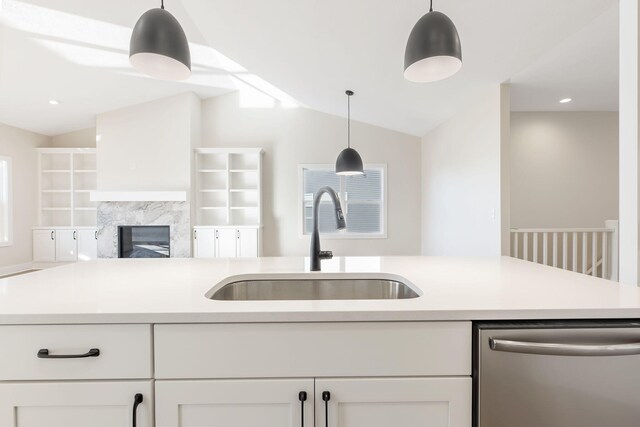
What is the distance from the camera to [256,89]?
18.7 feet

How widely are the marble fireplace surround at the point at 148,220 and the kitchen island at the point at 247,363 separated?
15.9 feet

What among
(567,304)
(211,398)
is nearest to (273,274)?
(211,398)

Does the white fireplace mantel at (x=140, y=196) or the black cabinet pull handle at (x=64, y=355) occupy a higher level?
the white fireplace mantel at (x=140, y=196)

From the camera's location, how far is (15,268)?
18.8 ft

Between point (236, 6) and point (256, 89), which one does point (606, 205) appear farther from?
point (256, 89)

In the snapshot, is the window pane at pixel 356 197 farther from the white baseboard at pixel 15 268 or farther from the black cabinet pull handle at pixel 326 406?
the white baseboard at pixel 15 268

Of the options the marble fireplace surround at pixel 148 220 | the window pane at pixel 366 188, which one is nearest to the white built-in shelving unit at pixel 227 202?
the marble fireplace surround at pixel 148 220

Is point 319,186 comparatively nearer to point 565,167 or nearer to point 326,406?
point 565,167

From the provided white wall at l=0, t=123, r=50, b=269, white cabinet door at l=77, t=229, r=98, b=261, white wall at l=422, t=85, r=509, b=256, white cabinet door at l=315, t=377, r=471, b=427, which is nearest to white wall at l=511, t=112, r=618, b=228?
white wall at l=422, t=85, r=509, b=256

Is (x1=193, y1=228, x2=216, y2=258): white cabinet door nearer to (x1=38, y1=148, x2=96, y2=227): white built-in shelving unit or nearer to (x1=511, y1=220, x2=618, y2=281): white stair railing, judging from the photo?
(x1=38, y1=148, x2=96, y2=227): white built-in shelving unit

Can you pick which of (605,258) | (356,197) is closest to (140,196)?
(356,197)

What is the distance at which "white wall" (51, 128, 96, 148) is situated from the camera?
21.2 feet

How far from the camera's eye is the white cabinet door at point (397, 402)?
86 cm

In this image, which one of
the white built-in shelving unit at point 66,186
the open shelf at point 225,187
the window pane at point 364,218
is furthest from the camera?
the white built-in shelving unit at point 66,186
